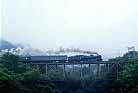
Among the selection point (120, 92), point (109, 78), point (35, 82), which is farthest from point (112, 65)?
point (35, 82)

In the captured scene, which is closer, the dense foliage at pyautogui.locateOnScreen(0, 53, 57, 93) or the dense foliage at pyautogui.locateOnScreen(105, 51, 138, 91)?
the dense foliage at pyautogui.locateOnScreen(0, 53, 57, 93)

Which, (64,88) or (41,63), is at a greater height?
(41,63)

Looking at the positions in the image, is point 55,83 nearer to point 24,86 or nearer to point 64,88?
point 64,88

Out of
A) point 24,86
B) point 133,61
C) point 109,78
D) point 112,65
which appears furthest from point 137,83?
point 24,86

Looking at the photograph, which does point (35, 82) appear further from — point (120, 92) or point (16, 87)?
point (120, 92)

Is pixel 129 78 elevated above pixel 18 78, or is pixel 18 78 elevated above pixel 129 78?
pixel 18 78

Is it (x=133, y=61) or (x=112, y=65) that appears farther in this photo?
(x=112, y=65)

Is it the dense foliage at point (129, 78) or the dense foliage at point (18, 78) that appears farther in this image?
the dense foliage at point (129, 78)

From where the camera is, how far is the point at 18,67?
18953 mm

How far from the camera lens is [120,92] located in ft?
65.6

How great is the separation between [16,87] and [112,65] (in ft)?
30.4

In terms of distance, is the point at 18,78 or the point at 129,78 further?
the point at 129,78

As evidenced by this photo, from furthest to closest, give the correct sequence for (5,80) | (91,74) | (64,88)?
1. (91,74)
2. (64,88)
3. (5,80)

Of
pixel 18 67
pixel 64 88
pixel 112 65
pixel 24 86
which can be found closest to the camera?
pixel 24 86
